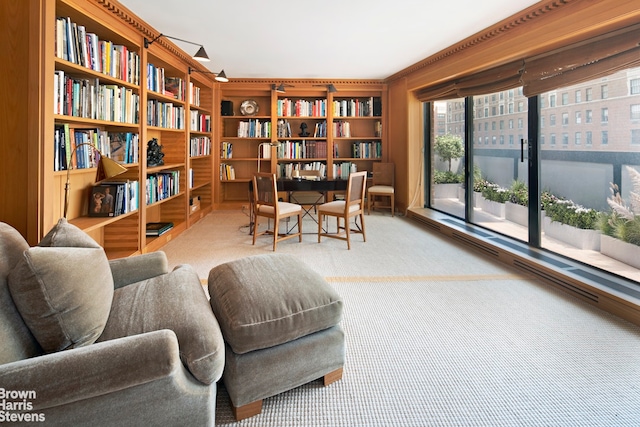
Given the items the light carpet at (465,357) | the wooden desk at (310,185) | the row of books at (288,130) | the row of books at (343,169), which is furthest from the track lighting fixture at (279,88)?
the light carpet at (465,357)

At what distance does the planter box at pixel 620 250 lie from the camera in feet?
9.18

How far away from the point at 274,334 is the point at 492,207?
387cm

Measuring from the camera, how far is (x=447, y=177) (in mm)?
5555

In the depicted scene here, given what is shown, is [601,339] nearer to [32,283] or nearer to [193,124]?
[32,283]

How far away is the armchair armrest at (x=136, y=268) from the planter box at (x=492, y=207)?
12.7 feet

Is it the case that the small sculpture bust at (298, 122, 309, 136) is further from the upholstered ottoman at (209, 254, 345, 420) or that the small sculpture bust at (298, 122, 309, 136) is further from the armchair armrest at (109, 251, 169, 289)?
the upholstered ottoman at (209, 254, 345, 420)

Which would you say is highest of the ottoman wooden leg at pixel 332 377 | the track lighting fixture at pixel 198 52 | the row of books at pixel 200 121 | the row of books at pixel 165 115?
the track lighting fixture at pixel 198 52

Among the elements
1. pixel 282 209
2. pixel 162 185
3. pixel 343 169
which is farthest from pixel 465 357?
pixel 343 169

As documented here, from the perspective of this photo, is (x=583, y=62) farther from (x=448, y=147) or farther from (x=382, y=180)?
(x=382, y=180)

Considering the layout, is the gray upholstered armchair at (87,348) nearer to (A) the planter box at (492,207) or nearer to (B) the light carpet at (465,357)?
(B) the light carpet at (465,357)

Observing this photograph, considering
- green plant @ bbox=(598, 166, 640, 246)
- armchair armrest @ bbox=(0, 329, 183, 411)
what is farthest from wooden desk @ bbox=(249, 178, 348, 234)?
armchair armrest @ bbox=(0, 329, 183, 411)

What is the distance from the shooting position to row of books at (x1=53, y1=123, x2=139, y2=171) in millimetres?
2516

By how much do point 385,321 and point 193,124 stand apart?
450 centimetres

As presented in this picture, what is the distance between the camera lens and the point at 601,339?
7.06 ft
